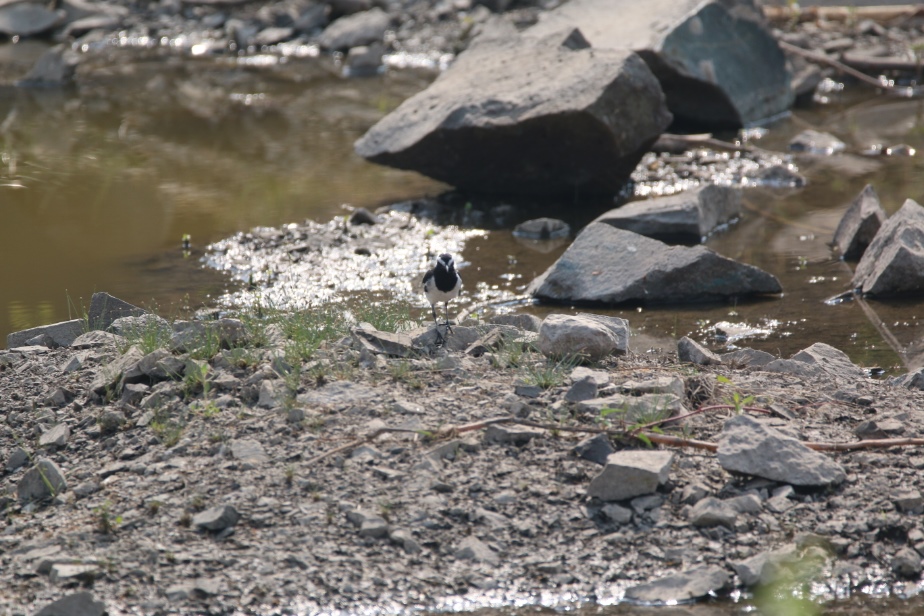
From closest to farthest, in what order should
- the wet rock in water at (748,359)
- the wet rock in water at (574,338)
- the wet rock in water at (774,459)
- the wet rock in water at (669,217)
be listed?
the wet rock in water at (774,459) < the wet rock in water at (574,338) < the wet rock in water at (748,359) < the wet rock in water at (669,217)

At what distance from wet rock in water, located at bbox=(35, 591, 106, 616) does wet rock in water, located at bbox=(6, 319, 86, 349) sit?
2631 millimetres

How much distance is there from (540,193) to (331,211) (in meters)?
2.11

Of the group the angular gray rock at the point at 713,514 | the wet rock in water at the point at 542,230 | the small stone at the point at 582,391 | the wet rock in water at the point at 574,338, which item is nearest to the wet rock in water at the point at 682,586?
the angular gray rock at the point at 713,514

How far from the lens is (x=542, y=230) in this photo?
9.36m

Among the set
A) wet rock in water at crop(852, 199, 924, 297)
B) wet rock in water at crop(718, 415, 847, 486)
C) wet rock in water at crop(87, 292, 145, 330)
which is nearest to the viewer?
wet rock in water at crop(718, 415, 847, 486)

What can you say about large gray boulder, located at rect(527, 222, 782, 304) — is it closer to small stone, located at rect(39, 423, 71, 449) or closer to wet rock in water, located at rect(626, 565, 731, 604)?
wet rock in water, located at rect(626, 565, 731, 604)

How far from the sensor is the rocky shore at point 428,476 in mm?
4117

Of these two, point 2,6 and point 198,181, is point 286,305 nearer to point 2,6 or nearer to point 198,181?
point 198,181

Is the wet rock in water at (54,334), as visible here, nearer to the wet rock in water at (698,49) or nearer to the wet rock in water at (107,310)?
the wet rock in water at (107,310)

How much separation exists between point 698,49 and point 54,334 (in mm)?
8781

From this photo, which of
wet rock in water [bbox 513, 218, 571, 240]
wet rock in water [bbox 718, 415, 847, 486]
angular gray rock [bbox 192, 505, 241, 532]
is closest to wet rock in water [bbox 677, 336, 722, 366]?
wet rock in water [bbox 718, 415, 847, 486]

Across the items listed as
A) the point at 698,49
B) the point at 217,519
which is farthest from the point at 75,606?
the point at 698,49

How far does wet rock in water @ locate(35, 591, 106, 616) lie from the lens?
3.82 metres

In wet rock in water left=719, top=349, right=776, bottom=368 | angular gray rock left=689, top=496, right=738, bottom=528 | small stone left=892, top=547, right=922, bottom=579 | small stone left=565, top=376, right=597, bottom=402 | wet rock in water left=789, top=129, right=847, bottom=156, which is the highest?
small stone left=565, top=376, right=597, bottom=402
